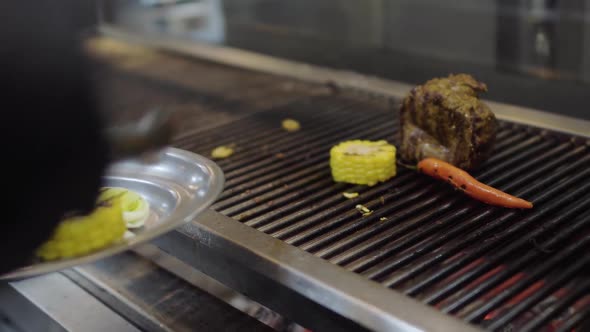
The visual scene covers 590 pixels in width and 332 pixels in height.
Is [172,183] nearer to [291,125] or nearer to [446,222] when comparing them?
[446,222]

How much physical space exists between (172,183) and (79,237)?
0.45 m

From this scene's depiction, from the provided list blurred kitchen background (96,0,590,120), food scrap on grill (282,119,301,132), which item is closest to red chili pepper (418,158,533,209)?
food scrap on grill (282,119,301,132)

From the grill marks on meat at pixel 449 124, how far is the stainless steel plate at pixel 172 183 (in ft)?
2.85

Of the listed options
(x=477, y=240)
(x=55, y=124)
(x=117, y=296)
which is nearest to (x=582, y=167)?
(x=477, y=240)

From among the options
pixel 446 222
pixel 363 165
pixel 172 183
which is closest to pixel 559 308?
pixel 446 222

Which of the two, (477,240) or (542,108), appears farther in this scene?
(542,108)

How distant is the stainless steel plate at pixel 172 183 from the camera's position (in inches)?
62.9

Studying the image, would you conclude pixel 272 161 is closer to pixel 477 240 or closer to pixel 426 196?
pixel 426 196

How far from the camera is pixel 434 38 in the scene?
16.5 feet

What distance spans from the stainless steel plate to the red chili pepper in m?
0.82

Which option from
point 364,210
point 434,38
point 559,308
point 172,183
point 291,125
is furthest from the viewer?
point 434,38

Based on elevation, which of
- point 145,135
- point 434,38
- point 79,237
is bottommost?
point 434,38

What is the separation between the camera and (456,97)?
2314mm

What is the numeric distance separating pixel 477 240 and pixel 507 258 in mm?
126
